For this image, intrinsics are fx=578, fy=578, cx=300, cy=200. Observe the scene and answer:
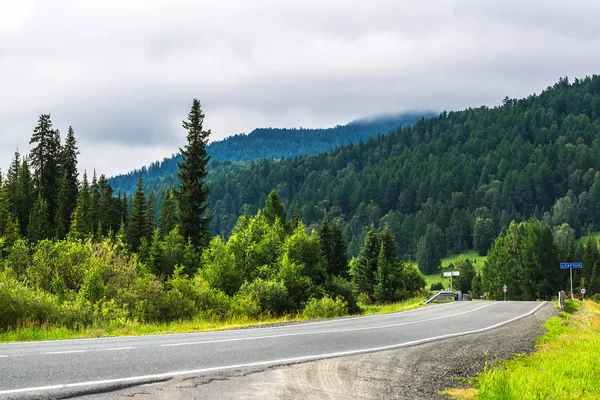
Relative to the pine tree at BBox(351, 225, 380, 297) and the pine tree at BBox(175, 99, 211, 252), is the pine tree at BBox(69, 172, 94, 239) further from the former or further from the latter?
the pine tree at BBox(351, 225, 380, 297)

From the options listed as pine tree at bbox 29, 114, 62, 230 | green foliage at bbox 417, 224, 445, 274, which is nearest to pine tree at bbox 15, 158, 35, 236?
pine tree at bbox 29, 114, 62, 230

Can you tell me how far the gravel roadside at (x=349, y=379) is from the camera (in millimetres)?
8023

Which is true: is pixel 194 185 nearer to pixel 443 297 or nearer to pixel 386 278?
pixel 443 297

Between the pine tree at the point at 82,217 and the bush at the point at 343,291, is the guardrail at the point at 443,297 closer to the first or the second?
the bush at the point at 343,291

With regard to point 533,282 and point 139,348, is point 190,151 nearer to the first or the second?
point 139,348

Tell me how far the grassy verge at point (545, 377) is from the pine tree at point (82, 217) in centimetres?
6341

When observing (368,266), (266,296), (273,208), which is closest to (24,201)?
(273,208)

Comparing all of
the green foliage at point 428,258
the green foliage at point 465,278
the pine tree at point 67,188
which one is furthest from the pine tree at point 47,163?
the green foliage at point 428,258

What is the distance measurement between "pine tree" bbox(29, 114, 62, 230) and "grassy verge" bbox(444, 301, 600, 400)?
3196 inches

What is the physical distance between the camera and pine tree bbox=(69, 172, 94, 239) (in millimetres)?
73931

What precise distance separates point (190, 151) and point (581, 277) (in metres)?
103

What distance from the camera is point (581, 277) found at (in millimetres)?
125750

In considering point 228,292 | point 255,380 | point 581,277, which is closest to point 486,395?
point 255,380

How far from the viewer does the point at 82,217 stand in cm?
7894
